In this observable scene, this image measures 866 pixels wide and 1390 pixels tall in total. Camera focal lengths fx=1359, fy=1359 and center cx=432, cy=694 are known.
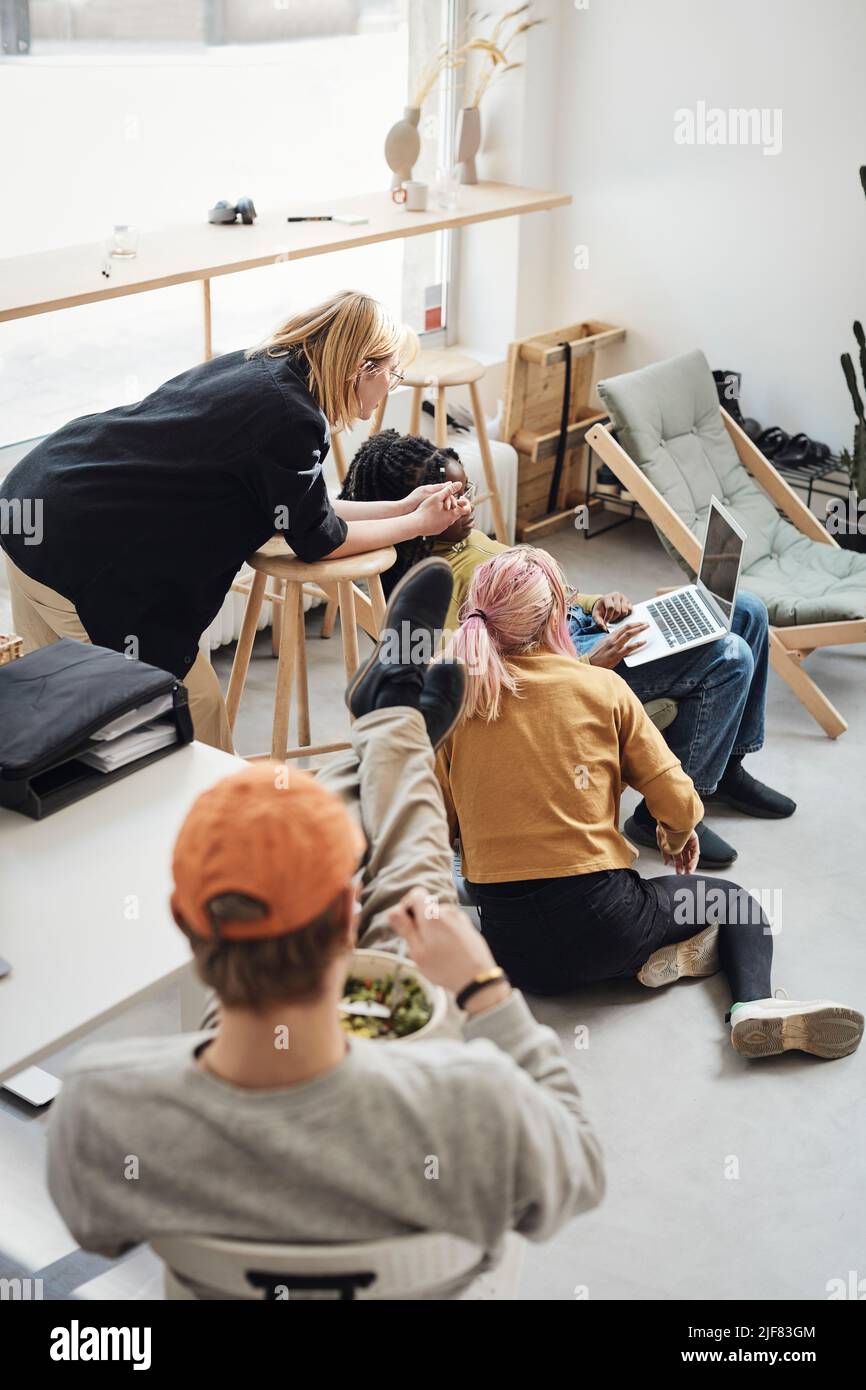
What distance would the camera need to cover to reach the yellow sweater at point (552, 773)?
2428 mm

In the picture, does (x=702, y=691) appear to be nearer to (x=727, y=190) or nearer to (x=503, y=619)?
(x=503, y=619)

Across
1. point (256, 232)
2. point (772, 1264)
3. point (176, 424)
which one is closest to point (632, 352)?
point (256, 232)

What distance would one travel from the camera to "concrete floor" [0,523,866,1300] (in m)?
2.12

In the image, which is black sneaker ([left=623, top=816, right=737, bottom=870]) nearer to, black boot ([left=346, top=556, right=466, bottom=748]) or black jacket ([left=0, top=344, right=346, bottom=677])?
black jacket ([left=0, top=344, right=346, bottom=677])

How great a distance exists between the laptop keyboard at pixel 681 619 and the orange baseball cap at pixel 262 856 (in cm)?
210

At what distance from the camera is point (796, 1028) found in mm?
2541

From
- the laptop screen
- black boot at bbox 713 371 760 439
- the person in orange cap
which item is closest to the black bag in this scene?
the person in orange cap

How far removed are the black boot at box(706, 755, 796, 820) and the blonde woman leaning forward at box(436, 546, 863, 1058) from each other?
2.29 feet

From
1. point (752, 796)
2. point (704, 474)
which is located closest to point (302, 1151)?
point (752, 796)

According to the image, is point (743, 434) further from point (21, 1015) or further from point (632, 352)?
point (21, 1015)

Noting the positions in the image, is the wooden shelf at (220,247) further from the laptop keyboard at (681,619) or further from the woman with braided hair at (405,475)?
the laptop keyboard at (681,619)

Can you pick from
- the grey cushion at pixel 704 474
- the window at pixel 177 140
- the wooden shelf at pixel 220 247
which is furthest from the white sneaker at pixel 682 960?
the window at pixel 177 140

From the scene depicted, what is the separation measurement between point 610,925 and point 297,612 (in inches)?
43.1

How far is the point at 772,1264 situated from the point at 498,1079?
1.27 meters
